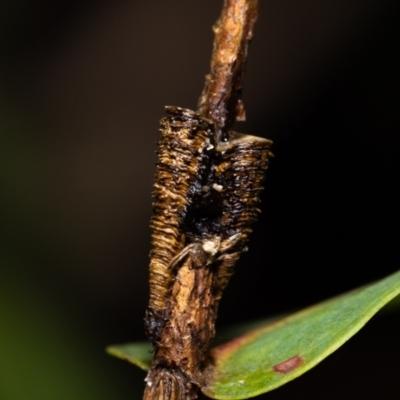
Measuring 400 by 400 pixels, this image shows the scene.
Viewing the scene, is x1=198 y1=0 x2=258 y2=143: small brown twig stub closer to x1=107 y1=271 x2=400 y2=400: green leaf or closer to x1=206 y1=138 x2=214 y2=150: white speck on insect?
x1=206 y1=138 x2=214 y2=150: white speck on insect

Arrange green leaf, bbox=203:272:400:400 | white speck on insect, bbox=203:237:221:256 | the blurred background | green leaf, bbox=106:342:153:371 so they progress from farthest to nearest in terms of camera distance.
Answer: the blurred background
green leaf, bbox=106:342:153:371
white speck on insect, bbox=203:237:221:256
green leaf, bbox=203:272:400:400

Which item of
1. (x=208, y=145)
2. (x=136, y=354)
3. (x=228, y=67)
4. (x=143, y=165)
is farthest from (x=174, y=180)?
(x=143, y=165)

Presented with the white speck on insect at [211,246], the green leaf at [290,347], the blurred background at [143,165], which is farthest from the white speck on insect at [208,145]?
the blurred background at [143,165]

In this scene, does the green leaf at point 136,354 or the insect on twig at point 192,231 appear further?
the green leaf at point 136,354

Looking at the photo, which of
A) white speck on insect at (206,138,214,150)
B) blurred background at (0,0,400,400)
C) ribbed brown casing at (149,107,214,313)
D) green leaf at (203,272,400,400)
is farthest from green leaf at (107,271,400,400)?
blurred background at (0,0,400,400)

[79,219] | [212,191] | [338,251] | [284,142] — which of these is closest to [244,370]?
[212,191]

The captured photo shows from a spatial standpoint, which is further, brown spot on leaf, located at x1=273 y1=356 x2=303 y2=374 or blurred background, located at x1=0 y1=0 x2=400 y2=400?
blurred background, located at x1=0 y1=0 x2=400 y2=400

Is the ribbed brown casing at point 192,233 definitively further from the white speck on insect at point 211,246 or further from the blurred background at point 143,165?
the blurred background at point 143,165
